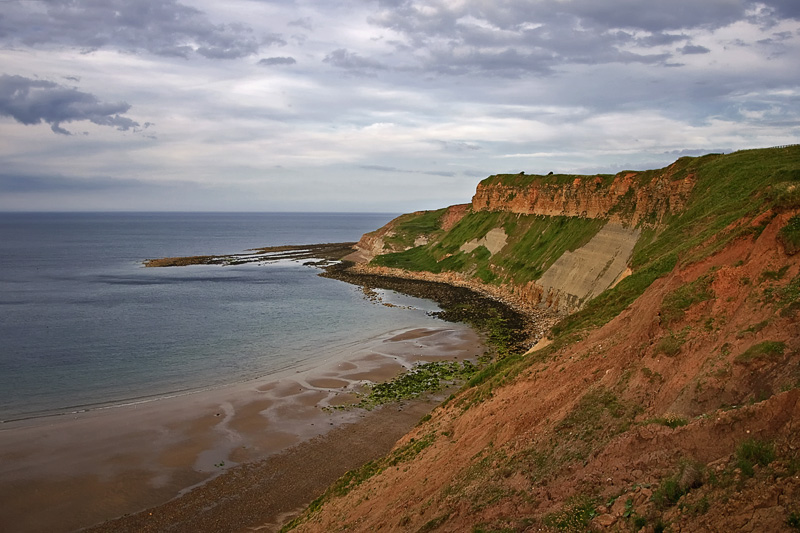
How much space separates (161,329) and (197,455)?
32.9 meters

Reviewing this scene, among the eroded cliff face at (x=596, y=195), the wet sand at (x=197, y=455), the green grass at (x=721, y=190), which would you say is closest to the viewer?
the wet sand at (x=197, y=455)

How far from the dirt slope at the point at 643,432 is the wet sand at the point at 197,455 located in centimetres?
533

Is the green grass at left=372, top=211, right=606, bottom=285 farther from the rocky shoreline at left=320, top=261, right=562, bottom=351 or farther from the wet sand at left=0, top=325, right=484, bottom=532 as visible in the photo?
the wet sand at left=0, top=325, right=484, bottom=532

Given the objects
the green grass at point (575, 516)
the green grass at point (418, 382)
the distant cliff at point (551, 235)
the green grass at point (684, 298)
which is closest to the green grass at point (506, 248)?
the distant cliff at point (551, 235)

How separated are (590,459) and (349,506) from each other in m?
10.3

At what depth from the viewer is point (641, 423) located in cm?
1287

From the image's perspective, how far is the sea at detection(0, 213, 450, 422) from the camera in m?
41.0

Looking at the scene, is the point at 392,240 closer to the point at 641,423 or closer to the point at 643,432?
the point at 641,423

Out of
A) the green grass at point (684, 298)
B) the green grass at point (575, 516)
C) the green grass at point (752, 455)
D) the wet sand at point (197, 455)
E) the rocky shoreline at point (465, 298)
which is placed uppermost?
the green grass at point (684, 298)

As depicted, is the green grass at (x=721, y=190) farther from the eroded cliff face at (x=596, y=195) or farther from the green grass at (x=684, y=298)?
the green grass at (x=684, y=298)

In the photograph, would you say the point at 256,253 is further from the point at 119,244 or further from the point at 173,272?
the point at 119,244

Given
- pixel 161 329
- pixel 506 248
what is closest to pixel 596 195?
pixel 506 248

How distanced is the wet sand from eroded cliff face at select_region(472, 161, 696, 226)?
35.9m

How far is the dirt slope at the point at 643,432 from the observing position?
31.1 ft
